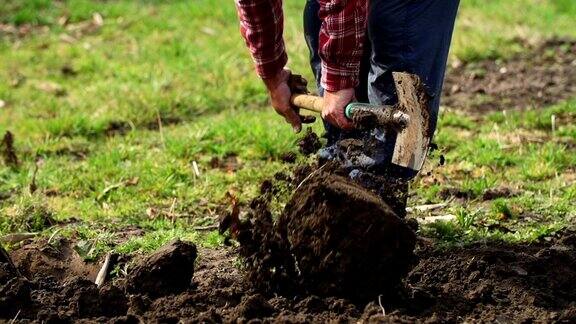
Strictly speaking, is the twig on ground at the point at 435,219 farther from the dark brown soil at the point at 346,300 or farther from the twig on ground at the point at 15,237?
the twig on ground at the point at 15,237

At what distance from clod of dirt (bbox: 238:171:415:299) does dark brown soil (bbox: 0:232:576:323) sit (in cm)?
7

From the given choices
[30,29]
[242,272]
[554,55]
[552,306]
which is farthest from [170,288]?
[30,29]

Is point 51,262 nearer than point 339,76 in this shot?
No

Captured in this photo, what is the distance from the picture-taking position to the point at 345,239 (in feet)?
12.8

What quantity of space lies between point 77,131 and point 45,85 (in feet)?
4.07

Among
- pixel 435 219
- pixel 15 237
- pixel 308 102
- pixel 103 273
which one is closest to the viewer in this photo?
pixel 103 273

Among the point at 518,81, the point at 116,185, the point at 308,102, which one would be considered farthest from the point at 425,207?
the point at 518,81

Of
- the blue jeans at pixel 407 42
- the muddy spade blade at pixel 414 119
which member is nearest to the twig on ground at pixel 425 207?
the blue jeans at pixel 407 42

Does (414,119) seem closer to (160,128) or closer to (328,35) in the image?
(328,35)

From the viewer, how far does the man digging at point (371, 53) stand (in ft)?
14.2

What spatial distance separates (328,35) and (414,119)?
513mm

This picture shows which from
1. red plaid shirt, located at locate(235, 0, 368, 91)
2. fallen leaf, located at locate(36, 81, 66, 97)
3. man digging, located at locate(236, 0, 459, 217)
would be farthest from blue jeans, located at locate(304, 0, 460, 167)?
fallen leaf, located at locate(36, 81, 66, 97)

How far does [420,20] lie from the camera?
459cm

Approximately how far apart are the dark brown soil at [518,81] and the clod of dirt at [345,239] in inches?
156
